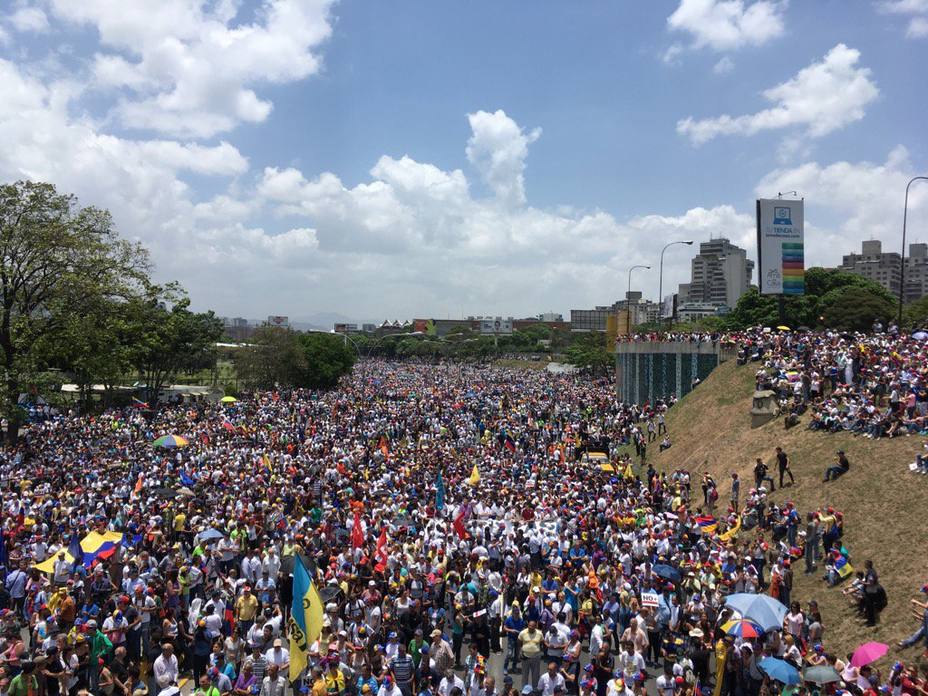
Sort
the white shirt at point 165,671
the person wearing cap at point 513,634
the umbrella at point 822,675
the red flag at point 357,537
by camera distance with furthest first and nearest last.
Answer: the red flag at point 357,537 < the person wearing cap at point 513,634 < the white shirt at point 165,671 < the umbrella at point 822,675

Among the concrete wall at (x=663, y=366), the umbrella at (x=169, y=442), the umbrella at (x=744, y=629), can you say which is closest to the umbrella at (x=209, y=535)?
the umbrella at (x=744, y=629)

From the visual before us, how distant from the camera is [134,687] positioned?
28.8 feet

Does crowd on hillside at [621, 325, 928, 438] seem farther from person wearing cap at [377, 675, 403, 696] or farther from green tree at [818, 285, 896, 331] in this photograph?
green tree at [818, 285, 896, 331]

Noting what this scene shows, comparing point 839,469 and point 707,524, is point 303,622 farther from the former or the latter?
point 839,469

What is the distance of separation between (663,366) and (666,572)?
2759 cm

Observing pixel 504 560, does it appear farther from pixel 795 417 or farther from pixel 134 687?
pixel 795 417

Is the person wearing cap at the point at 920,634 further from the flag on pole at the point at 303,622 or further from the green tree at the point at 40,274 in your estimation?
the green tree at the point at 40,274

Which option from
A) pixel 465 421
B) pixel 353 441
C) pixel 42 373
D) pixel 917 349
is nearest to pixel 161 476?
pixel 353 441

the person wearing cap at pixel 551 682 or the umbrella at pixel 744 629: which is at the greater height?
the umbrella at pixel 744 629

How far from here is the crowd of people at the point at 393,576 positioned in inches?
357

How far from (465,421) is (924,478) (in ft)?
72.9

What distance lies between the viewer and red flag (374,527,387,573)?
12.6m

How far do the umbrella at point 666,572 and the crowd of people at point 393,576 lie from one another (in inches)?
1.7

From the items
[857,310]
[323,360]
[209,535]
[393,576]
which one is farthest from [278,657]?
[857,310]
